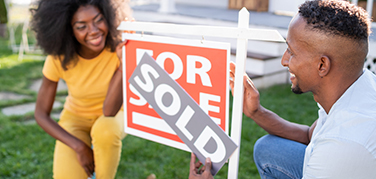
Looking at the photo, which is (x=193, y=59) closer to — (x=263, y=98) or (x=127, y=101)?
(x=127, y=101)

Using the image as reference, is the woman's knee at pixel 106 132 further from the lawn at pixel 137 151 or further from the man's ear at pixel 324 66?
the man's ear at pixel 324 66

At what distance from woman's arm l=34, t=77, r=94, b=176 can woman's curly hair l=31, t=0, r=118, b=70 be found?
0.19m

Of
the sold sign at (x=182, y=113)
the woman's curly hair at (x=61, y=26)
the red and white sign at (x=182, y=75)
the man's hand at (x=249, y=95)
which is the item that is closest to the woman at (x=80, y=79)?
the woman's curly hair at (x=61, y=26)

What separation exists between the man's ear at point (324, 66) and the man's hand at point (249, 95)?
12.1 inches

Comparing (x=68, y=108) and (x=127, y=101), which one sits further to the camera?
(x=68, y=108)

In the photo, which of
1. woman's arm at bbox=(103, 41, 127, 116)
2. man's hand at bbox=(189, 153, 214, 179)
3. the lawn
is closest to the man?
man's hand at bbox=(189, 153, 214, 179)

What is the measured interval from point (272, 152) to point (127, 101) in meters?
0.79

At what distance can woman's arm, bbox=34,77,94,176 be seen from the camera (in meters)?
2.07

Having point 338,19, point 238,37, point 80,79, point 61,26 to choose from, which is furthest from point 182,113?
point 61,26

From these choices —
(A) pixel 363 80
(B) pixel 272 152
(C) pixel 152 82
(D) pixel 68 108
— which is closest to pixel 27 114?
(D) pixel 68 108

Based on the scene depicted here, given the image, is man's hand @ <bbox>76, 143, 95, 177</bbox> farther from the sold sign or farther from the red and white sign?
the sold sign

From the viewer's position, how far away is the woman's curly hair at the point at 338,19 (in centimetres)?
120

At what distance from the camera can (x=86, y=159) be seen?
6.83 feet

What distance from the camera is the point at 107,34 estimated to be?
2250 millimetres
